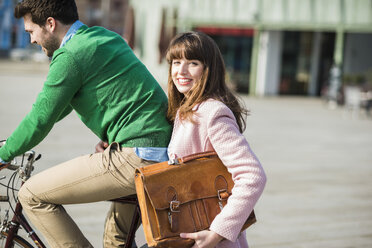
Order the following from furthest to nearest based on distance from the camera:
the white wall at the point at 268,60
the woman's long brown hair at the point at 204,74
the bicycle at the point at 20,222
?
the white wall at the point at 268,60 → the bicycle at the point at 20,222 → the woman's long brown hair at the point at 204,74

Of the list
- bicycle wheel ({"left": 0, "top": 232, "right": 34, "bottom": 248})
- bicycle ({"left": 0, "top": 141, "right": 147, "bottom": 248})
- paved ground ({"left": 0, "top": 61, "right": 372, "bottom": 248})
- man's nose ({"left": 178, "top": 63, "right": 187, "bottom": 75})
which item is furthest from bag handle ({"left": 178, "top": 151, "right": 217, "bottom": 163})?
bicycle wheel ({"left": 0, "top": 232, "right": 34, "bottom": 248})

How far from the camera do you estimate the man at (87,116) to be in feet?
7.68

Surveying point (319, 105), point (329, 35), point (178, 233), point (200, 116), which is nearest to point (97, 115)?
point (200, 116)

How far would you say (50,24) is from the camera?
8.07ft

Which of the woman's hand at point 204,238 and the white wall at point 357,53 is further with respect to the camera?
the white wall at point 357,53

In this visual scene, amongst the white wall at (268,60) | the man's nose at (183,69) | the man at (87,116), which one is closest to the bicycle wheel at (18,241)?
the man at (87,116)

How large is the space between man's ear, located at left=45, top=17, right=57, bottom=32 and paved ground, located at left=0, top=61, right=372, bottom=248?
3.75 feet

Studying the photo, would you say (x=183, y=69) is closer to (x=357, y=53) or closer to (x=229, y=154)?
(x=229, y=154)

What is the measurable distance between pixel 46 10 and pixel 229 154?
1084mm

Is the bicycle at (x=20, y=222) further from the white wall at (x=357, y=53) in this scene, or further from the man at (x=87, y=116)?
the white wall at (x=357, y=53)

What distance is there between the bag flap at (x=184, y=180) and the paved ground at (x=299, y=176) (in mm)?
717

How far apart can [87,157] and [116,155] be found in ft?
0.50

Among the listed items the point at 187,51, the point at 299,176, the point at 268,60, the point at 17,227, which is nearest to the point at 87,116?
the point at 187,51

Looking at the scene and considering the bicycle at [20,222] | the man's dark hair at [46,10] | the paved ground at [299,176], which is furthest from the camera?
the paved ground at [299,176]
